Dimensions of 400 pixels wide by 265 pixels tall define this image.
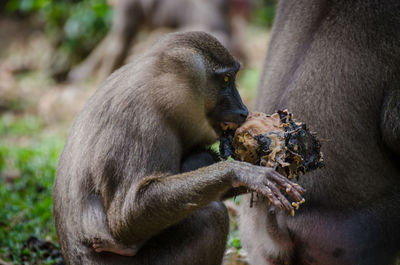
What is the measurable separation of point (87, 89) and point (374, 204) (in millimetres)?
7686

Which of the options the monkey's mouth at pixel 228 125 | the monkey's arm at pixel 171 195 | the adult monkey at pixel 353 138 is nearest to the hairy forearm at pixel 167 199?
the monkey's arm at pixel 171 195

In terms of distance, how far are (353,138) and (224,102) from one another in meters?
0.74

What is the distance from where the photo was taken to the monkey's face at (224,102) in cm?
331

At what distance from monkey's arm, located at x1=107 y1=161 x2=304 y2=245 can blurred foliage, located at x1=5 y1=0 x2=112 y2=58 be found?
359 inches

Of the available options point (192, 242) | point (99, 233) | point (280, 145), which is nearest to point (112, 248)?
point (99, 233)

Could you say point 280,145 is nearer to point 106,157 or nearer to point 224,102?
point 224,102

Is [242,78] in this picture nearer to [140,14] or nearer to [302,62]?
[140,14]

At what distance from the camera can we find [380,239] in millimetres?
3139

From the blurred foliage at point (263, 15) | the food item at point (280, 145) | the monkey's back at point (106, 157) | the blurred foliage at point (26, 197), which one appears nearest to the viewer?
the food item at point (280, 145)

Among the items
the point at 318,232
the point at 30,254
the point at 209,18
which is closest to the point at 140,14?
the point at 209,18

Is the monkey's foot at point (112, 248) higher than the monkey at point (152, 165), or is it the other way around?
the monkey at point (152, 165)

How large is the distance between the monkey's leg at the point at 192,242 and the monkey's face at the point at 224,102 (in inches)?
19.4

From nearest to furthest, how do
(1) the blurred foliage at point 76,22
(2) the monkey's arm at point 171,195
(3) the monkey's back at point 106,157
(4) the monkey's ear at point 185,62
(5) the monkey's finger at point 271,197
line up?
(5) the monkey's finger at point 271,197 → (2) the monkey's arm at point 171,195 → (3) the monkey's back at point 106,157 → (4) the monkey's ear at point 185,62 → (1) the blurred foliage at point 76,22

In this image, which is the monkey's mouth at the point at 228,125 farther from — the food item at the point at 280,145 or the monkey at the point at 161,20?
the monkey at the point at 161,20
